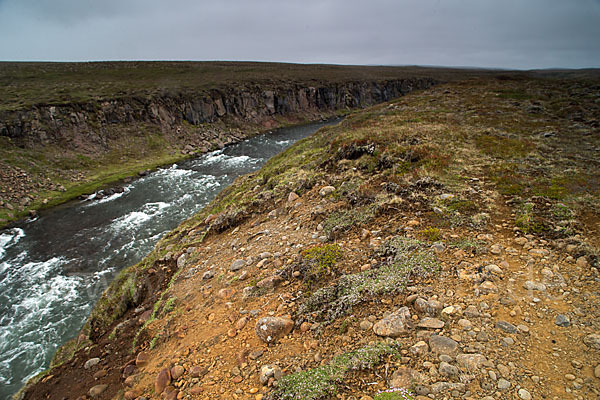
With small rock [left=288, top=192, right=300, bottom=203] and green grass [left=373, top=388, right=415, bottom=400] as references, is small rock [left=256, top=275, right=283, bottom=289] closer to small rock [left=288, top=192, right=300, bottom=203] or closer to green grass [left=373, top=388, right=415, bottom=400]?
green grass [left=373, top=388, right=415, bottom=400]

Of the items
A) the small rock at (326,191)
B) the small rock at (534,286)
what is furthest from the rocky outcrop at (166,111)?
the small rock at (534,286)

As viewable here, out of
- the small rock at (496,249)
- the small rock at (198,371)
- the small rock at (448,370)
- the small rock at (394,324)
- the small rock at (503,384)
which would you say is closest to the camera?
the small rock at (503,384)

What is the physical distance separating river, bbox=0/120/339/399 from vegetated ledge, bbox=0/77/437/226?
500 cm

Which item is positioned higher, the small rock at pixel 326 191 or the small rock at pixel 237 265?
the small rock at pixel 326 191

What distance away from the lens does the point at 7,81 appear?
5672cm

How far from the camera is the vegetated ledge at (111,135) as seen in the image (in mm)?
29891

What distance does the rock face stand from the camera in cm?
532

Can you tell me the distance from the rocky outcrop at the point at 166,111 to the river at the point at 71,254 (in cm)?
1698

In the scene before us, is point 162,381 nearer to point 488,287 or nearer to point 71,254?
point 488,287

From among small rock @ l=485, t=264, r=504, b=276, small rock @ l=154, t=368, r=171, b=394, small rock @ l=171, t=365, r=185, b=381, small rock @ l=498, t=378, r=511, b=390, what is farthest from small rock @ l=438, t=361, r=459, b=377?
small rock @ l=154, t=368, r=171, b=394

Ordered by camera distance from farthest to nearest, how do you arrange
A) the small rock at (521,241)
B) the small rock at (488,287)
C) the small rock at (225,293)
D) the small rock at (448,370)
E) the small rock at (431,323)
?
the small rock at (225,293), the small rock at (521,241), the small rock at (488,287), the small rock at (431,323), the small rock at (448,370)

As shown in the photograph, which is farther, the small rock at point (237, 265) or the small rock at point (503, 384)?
the small rock at point (237, 265)

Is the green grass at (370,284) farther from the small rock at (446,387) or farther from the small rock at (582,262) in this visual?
the small rock at (582,262)

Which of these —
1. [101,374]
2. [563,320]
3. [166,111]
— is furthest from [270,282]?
[166,111]
